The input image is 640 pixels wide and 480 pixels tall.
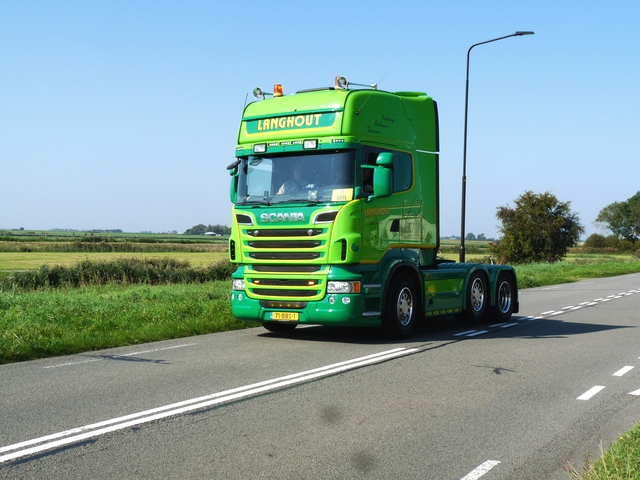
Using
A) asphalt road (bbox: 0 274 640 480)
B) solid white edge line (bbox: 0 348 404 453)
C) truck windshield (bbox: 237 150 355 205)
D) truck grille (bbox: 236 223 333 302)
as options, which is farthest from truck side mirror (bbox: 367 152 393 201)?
solid white edge line (bbox: 0 348 404 453)

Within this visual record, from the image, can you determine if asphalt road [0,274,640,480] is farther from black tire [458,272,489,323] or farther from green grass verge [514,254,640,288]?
green grass verge [514,254,640,288]

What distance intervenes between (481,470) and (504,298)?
37.3 ft

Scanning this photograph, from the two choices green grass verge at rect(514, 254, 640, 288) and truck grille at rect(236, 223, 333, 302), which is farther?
green grass verge at rect(514, 254, 640, 288)

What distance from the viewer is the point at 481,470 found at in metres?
5.23

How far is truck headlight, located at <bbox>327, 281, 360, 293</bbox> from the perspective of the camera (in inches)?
457

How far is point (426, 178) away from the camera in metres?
13.6

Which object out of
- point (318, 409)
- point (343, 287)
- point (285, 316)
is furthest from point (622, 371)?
point (285, 316)

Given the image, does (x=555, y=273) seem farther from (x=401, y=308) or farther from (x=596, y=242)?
(x=596, y=242)

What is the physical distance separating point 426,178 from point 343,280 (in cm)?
301

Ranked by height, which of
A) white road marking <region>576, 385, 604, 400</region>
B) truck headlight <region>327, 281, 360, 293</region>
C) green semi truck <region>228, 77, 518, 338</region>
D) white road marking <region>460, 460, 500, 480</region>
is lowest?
white road marking <region>460, 460, 500, 480</region>

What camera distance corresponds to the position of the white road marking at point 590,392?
25.8 ft

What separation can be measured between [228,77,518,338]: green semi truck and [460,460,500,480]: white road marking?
6.25 meters

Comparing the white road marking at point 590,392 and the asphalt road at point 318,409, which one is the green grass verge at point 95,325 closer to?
the asphalt road at point 318,409

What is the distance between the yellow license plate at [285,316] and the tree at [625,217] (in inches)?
6258
